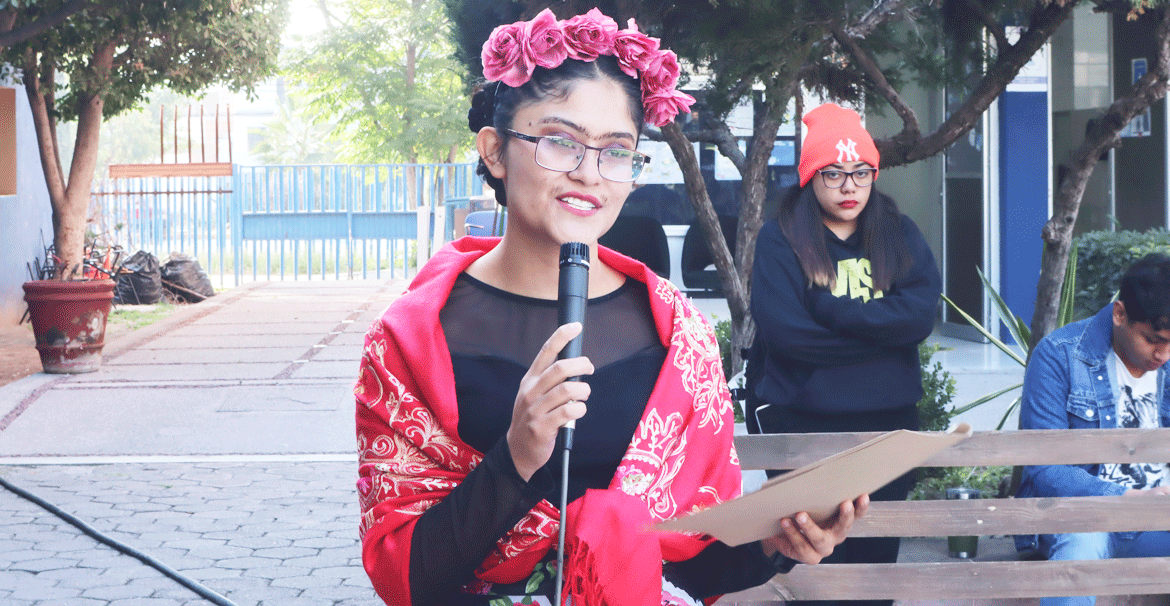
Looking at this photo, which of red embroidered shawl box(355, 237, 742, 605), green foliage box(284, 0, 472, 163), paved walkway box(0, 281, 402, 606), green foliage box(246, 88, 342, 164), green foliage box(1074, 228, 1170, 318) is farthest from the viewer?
green foliage box(246, 88, 342, 164)

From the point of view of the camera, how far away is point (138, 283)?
17.2 meters

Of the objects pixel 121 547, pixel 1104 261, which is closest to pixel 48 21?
pixel 121 547

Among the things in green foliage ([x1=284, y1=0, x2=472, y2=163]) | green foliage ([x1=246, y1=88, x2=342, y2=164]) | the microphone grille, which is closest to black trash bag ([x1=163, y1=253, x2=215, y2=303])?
green foliage ([x1=284, y1=0, x2=472, y2=163])

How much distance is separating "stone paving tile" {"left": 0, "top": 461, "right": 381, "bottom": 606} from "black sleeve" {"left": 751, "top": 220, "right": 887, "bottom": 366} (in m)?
2.26

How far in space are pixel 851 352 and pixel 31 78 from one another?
13.2 metres

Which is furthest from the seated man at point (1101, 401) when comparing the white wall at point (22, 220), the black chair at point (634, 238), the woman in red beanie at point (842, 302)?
the white wall at point (22, 220)

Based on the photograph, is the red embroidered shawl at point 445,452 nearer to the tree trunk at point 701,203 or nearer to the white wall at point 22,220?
the tree trunk at point 701,203

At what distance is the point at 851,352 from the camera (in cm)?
380

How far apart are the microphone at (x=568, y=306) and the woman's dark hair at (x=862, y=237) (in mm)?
2196

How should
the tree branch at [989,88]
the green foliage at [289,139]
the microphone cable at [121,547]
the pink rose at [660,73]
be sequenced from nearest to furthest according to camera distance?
1. the pink rose at [660,73]
2. the microphone cable at [121,547]
3. the tree branch at [989,88]
4. the green foliage at [289,139]

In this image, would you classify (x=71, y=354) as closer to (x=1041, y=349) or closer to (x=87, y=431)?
(x=87, y=431)

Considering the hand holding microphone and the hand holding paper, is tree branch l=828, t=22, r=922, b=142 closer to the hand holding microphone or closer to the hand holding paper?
the hand holding paper

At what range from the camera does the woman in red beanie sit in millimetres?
3818

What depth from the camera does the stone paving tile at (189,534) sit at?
5.15 metres
